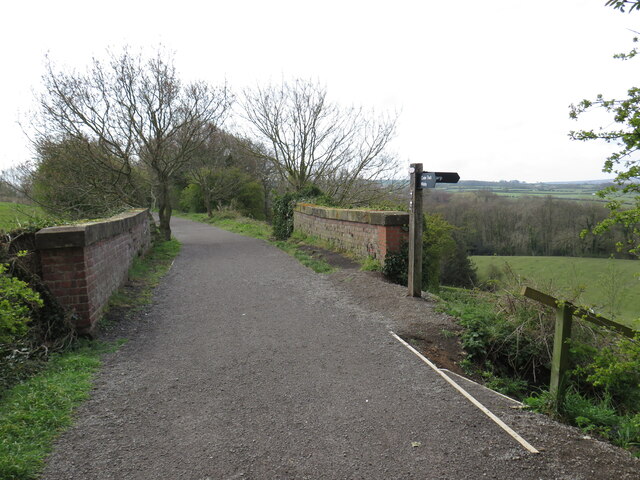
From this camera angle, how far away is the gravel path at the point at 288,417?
276cm

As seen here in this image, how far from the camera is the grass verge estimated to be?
2691mm

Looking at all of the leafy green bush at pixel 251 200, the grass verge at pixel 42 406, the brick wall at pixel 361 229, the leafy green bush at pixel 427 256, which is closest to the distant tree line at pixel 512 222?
the leafy green bush at pixel 251 200

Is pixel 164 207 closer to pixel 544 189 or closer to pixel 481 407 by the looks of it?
pixel 481 407

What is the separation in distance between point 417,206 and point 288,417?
4.29m

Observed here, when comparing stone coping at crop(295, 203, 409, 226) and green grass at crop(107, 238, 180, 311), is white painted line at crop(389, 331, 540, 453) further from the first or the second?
green grass at crop(107, 238, 180, 311)

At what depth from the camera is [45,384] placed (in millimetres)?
3707

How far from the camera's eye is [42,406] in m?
3.35

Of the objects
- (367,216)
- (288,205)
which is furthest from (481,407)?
(288,205)

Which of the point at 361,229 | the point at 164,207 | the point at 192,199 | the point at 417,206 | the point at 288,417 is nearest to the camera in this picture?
the point at 288,417

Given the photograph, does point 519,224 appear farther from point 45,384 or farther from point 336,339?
point 45,384

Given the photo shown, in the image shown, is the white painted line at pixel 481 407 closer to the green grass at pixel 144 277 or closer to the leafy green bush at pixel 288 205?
the green grass at pixel 144 277

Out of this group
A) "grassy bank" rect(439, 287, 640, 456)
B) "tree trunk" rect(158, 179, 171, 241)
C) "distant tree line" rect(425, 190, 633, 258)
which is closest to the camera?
"grassy bank" rect(439, 287, 640, 456)

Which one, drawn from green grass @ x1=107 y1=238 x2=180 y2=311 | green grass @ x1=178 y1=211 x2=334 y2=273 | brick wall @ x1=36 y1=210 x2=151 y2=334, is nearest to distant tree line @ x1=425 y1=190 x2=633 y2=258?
green grass @ x1=178 y1=211 x2=334 y2=273

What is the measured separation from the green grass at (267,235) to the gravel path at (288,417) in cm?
465
